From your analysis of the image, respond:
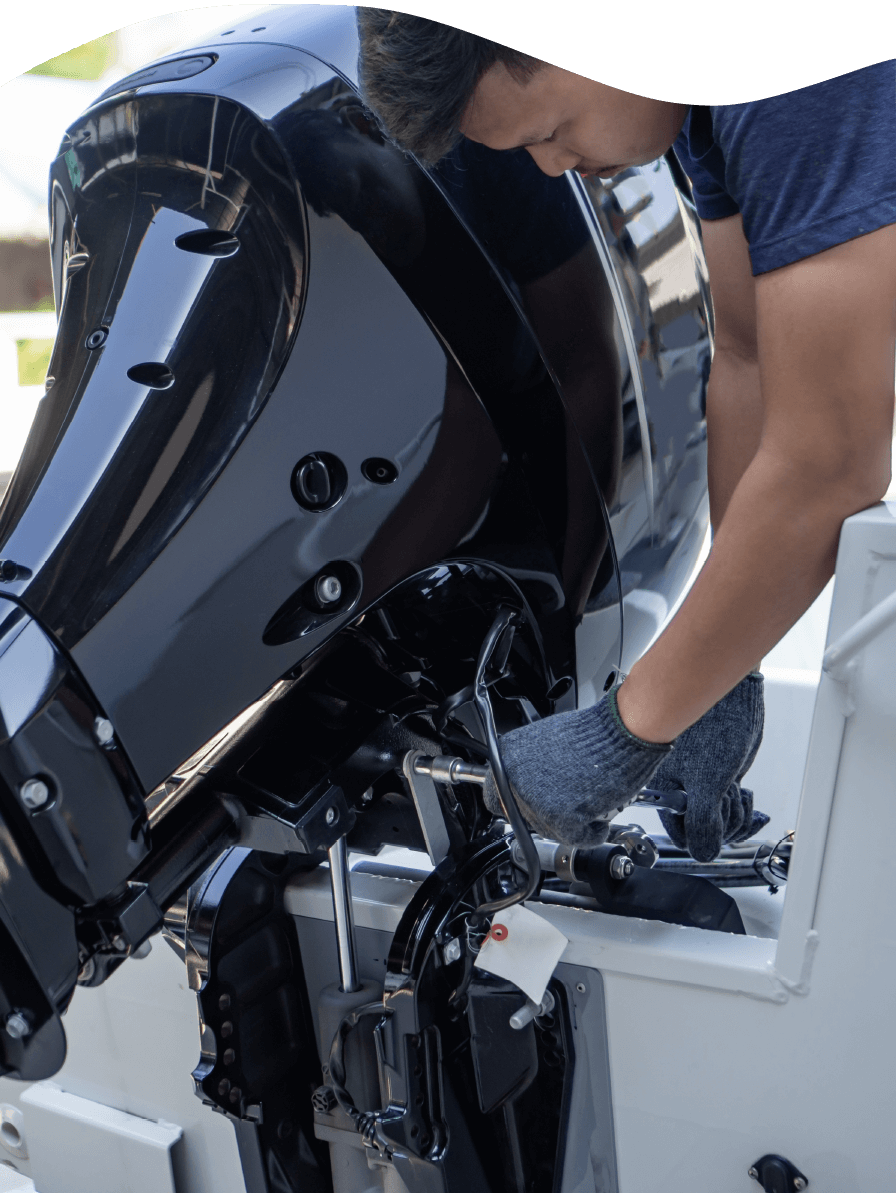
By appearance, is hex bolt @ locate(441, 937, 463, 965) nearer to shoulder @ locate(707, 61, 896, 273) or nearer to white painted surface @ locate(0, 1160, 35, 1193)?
white painted surface @ locate(0, 1160, 35, 1193)

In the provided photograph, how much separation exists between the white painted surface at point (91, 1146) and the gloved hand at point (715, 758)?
2.39ft

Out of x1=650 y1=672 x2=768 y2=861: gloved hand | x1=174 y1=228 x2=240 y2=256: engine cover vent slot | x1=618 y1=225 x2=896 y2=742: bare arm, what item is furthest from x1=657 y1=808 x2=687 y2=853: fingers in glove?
x1=174 y1=228 x2=240 y2=256: engine cover vent slot

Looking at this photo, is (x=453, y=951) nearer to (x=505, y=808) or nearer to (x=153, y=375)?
(x=505, y=808)

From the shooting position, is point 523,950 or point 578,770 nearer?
point 578,770

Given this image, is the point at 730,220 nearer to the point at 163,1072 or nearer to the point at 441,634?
the point at 441,634

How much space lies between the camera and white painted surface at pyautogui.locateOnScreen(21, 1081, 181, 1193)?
1.38m

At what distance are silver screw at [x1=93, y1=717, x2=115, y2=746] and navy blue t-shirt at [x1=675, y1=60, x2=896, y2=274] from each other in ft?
1.85

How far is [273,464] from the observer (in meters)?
0.92

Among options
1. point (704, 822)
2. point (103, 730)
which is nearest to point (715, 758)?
point (704, 822)

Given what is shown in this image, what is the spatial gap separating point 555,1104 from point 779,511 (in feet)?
2.17

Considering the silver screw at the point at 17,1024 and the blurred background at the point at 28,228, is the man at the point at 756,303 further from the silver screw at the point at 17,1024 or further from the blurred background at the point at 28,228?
the silver screw at the point at 17,1024

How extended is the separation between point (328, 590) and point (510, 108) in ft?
1.31

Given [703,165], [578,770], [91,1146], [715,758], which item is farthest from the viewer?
[91,1146]

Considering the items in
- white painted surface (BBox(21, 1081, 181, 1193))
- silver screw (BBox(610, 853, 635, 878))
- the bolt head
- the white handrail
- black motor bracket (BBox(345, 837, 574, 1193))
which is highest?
the white handrail
